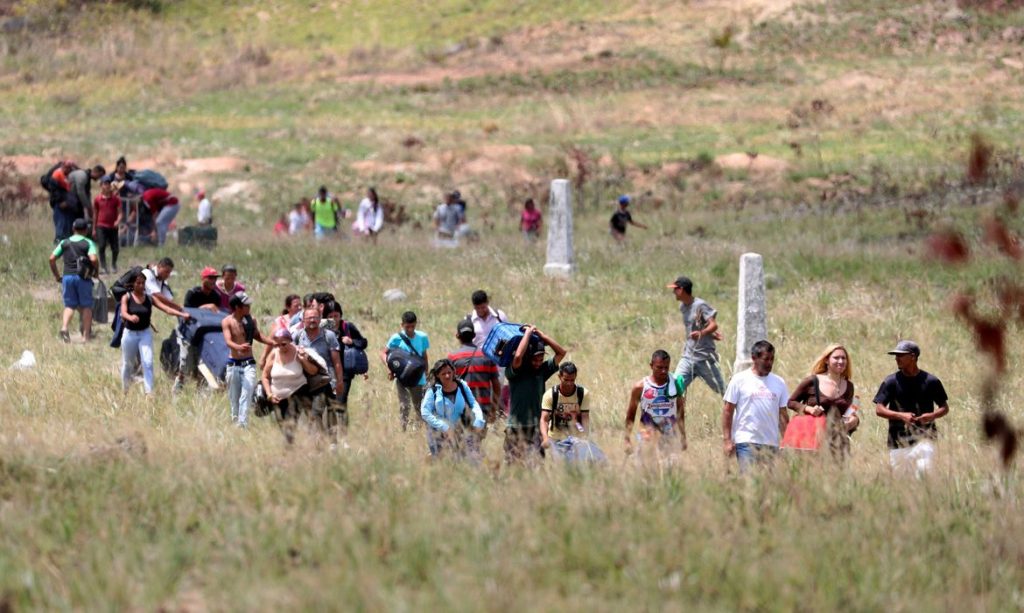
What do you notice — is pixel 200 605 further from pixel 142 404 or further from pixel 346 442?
pixel 142 404

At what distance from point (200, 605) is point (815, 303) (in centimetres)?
1371

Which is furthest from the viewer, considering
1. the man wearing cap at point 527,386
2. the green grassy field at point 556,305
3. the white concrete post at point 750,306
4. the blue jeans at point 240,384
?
the white concrete post at point 750,306

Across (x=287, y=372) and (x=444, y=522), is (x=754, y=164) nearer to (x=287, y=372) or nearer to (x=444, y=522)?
(x=287, y=372)

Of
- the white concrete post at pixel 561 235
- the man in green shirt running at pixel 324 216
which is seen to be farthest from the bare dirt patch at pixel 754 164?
the white concrete post at pixel 561 235

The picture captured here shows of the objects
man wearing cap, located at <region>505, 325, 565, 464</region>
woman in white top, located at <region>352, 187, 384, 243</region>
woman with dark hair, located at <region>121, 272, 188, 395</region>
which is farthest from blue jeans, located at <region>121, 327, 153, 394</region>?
woman in white top, located at <region>352, 187, 384, 243</region>

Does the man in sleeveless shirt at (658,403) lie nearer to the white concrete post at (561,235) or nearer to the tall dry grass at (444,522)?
the tall dry grass at (444,522)

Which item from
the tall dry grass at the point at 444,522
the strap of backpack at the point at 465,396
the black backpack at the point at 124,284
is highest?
the black backpack at the point at 124,284

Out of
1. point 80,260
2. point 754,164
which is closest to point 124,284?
point 80,260

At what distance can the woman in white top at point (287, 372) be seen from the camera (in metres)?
11.2

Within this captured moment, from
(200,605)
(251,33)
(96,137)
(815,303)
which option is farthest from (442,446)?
(251,33)

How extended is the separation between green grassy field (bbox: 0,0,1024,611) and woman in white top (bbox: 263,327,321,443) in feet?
1.37

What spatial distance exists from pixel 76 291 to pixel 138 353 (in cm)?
348

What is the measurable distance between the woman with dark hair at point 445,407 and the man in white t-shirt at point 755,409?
5.58 ft

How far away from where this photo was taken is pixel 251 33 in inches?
2768
